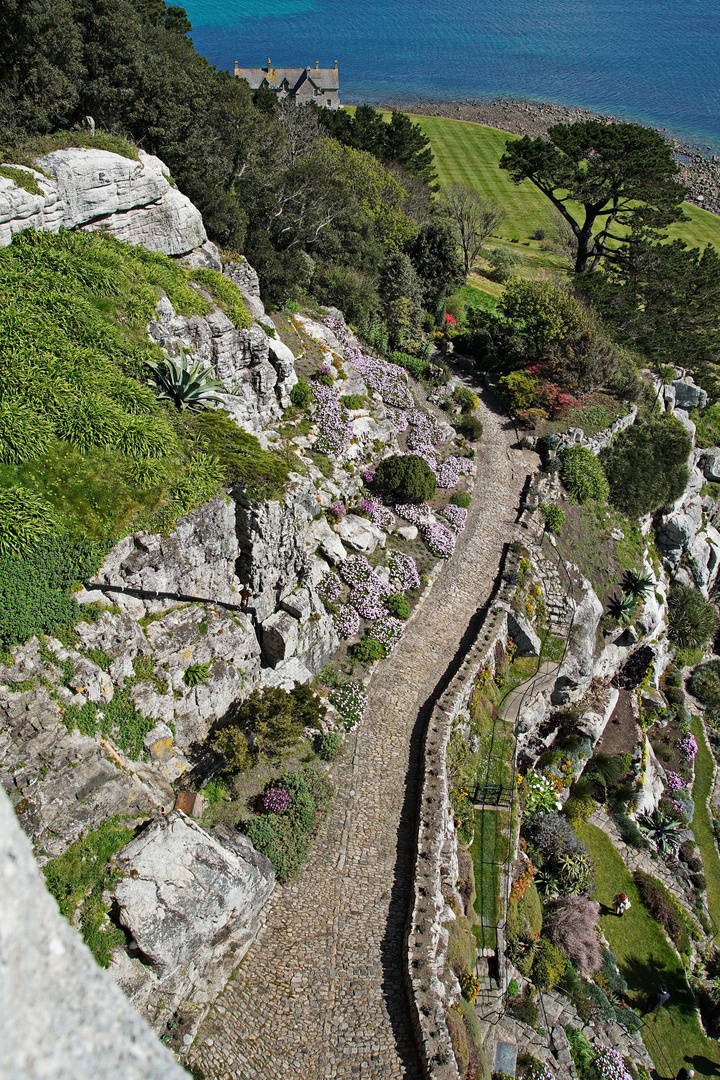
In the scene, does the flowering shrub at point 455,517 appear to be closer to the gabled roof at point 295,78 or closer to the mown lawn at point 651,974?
the mown lawn at point 651,974

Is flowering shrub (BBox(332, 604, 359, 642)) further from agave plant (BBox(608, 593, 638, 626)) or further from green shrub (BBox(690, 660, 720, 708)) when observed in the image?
green shrub (BBox(690, 660, 720, 708))

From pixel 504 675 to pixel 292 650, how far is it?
9.81 meters

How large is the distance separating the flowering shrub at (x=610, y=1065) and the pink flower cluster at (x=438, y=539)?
18356 millimetres

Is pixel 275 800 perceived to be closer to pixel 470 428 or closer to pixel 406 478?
pixel 406 478

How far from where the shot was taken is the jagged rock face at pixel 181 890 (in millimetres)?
14148

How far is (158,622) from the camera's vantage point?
18125 millimetres

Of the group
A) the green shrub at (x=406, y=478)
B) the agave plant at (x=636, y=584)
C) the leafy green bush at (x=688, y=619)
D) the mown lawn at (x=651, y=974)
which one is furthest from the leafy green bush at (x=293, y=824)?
the leafy green bush at (x=688, y=619)

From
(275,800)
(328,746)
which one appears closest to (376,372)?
(328,746)

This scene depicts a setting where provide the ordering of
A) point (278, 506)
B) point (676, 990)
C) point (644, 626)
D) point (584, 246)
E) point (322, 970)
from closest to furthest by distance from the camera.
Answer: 1. point (322, 970)
2. point (278, 506)
3. point (676, 990)
4. point (644, 626)
5. point (584, 246)

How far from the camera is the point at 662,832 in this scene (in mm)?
28625

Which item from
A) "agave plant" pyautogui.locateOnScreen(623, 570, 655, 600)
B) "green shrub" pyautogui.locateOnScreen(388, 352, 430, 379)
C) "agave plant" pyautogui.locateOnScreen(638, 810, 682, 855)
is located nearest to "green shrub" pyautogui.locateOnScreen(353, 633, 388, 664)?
"agave plant" pyautogui.locateOnScreen(638, 810, 682, 855)

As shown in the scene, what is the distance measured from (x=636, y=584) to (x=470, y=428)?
1256cm

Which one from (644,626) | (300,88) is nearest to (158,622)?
(644,626)

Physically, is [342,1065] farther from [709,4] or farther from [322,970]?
[709,4]
